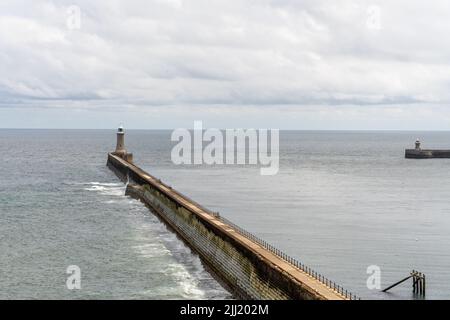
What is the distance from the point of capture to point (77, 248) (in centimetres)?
3878

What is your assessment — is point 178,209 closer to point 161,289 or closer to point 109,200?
point 161,289

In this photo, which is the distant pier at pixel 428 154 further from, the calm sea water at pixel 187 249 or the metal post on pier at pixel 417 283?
the metal post on pier at pixel 417 283

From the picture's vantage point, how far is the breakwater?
74.0 ft

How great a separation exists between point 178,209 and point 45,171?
66.0 m

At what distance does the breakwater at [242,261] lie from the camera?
22.6m

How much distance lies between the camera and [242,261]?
28.2 meters

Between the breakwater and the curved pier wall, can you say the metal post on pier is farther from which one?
the curved pier wall

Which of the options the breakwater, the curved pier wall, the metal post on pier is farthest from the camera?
the metal post on pier

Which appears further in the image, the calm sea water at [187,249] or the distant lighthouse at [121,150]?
the distant lighthouse at [121,150]

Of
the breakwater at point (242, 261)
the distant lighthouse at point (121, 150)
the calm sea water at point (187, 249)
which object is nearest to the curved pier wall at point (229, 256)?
the breakwater at point (242, 261)

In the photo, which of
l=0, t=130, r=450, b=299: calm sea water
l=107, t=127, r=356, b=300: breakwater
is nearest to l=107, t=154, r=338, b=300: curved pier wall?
l=107, t=127, r=356, b=300: breakwater

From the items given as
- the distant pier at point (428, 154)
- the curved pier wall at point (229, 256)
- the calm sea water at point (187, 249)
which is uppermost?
the distant pier at point (428, 154)
